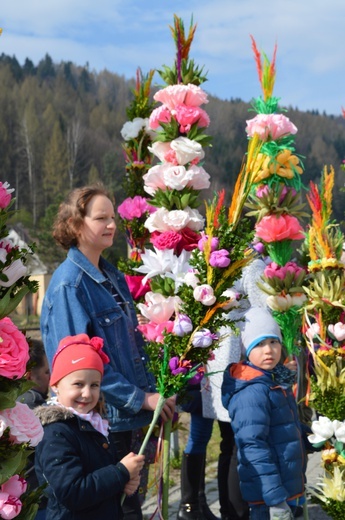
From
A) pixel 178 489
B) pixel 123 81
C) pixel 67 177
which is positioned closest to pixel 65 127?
pixel 67 177

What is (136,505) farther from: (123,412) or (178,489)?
(178,489)

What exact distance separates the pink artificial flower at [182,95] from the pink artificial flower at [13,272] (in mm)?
1973

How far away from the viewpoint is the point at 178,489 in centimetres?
575

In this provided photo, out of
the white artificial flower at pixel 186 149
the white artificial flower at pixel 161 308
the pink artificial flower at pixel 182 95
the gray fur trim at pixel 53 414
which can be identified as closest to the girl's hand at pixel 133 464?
the gray fur trim at pixel 53 414

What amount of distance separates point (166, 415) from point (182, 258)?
0.76 meters

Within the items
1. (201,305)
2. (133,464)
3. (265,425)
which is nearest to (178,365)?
(201,305)

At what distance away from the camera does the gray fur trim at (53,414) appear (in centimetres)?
293

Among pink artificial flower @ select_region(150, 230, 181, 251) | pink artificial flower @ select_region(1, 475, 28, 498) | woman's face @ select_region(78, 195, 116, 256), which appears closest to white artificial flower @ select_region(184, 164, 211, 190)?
pink artificial flower @ select_region(150, 230, 181, 251)

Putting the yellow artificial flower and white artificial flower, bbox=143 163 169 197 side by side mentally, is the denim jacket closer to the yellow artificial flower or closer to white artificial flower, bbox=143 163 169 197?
white artificial flower, bbox=143 163 169 197

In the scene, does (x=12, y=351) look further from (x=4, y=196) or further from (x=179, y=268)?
(x=179, y=268)

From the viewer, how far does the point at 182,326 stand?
132 inches

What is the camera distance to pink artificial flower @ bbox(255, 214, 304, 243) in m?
4.66

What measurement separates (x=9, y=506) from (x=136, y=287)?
7.68 ft

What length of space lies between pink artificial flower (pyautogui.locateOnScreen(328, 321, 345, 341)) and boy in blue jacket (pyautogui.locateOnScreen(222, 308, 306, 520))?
287 mm
